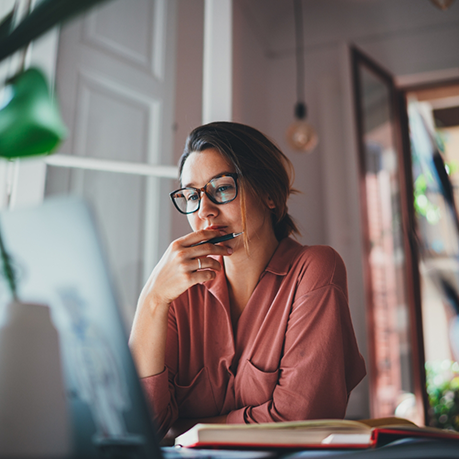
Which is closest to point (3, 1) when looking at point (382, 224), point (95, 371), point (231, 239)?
point (231, 239)

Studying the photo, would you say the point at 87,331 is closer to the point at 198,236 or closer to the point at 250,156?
the point at 198,236

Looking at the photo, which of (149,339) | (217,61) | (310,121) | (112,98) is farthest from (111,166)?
(310,121)

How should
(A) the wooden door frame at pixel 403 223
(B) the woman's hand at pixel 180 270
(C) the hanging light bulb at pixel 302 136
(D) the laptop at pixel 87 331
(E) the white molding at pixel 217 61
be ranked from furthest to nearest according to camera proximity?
1. (C) the hanging light bulb at pixel 302 136
2. (A) the wooden door frame at pixel 403 223
3. (E) the white molding at pixel 217 61
4. (B) the woman's hand at pixel 180 270
5. (D) the laptop at pixel 87 331

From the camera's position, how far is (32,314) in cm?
35

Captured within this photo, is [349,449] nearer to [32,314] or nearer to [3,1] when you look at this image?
[32,314]

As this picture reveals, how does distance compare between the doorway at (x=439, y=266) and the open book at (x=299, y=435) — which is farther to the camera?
the doorway at (x=439, y=266)

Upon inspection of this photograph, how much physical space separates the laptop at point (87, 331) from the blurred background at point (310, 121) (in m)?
0.92

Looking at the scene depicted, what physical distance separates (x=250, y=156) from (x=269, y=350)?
468 millimetres

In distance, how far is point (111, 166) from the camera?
4.76 ft

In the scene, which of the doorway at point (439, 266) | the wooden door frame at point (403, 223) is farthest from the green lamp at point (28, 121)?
the wooden door frame at point (403, 223)

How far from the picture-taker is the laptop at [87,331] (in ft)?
1.00

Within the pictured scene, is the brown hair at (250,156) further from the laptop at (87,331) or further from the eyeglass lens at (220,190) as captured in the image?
the laptop at (87,331)

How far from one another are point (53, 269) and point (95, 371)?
0.26 feet

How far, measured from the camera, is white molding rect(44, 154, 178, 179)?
140 cm
